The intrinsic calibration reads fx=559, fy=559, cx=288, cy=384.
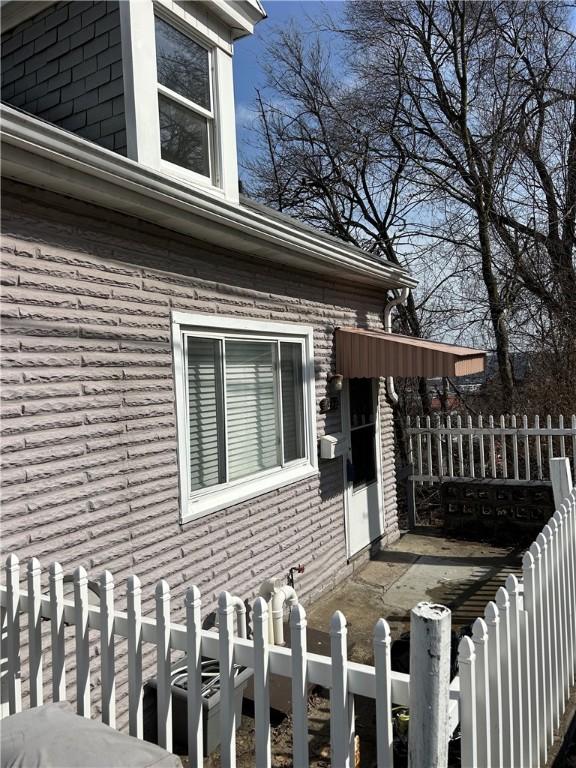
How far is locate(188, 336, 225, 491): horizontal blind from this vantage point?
4555 millimetres

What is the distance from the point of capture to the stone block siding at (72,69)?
4305 millimetres

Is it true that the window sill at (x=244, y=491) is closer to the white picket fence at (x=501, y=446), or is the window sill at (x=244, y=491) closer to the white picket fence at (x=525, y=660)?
the white picket fence at (x=525, y=660)

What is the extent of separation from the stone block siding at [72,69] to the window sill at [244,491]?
2822mm

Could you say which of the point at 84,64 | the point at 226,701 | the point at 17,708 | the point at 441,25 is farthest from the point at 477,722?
the point at 441,25

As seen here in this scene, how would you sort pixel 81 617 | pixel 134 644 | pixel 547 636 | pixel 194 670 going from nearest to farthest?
Answer: 1. pixel 194 670
2. pixel 134 644
3. pixel 81 617
4. pixel 547 636

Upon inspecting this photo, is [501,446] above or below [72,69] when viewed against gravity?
below

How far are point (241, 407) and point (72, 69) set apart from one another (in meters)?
3.15

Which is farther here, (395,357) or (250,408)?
(395,357)

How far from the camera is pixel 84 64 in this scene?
14.8ft

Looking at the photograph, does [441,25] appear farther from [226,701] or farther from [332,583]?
[226,701]

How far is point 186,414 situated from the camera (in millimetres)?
4395

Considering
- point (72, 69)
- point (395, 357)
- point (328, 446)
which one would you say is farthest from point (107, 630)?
point (395, 357)

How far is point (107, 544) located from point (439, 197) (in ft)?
44.7

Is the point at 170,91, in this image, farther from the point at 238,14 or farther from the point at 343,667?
the point at 343,667
